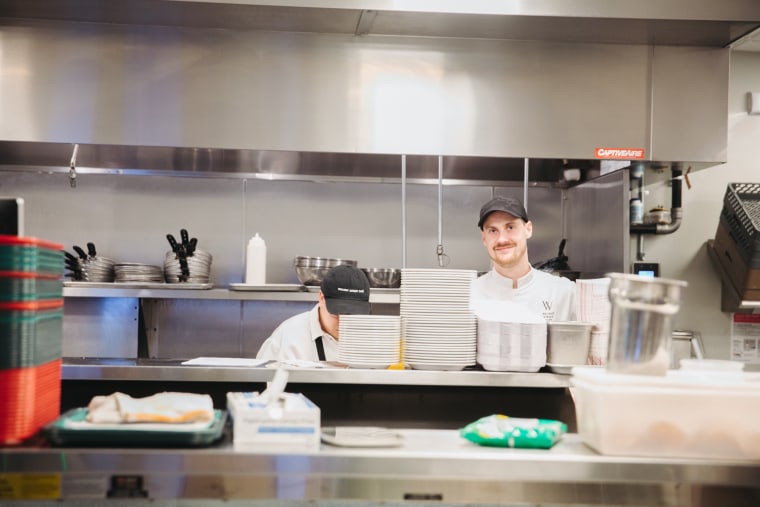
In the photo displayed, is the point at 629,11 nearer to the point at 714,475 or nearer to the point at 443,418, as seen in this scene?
the point at 443,418

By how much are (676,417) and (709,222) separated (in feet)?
11.7

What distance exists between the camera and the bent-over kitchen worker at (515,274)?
374 cm

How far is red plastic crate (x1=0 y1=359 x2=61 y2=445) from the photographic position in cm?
137

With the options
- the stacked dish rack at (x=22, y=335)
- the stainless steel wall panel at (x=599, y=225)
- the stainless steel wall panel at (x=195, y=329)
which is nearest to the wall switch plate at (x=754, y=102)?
the stainless steel wall panel at (x=599, y=225)

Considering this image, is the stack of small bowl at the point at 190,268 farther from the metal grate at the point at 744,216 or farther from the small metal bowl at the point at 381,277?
the metal grate at the point at 744,216

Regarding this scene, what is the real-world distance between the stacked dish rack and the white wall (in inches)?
156

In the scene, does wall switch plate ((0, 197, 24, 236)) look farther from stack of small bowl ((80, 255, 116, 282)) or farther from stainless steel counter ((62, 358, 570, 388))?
stack of small bowl ((80, 255, 116, 282))

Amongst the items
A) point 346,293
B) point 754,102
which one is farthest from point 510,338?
point 754,102

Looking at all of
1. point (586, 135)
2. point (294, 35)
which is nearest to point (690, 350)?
point (586, 135)

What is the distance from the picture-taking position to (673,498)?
1457mm

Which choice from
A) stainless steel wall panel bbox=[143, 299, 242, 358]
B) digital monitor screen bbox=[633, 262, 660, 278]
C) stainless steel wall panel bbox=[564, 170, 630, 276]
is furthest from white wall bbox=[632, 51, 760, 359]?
stainless steel wall panel bbox=[143, 299, 242, 358]

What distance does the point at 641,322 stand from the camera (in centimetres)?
146

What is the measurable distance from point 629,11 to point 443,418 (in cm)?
233

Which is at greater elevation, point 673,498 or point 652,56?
point 652,56
